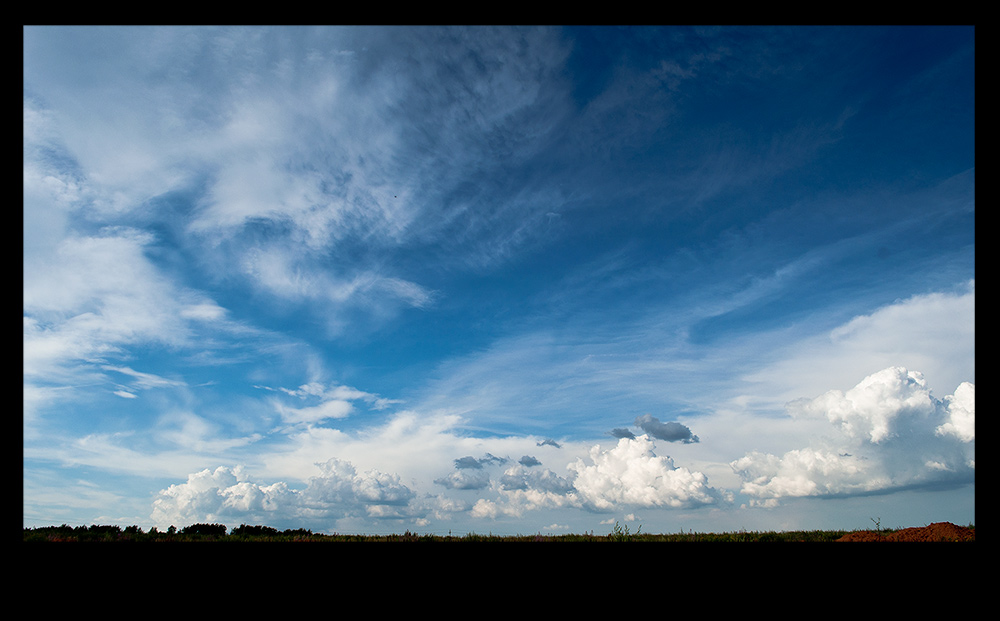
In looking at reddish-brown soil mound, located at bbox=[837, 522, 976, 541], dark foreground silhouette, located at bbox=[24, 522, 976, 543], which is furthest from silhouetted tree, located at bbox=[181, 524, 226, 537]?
reddish-brown soil mound, located at bbox=[837, 522, 976, 541]

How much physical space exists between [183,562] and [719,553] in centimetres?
295

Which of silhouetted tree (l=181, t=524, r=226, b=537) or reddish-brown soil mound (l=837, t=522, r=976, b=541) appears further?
silhouetted tree (l=181, t=524, r=226, b=537)

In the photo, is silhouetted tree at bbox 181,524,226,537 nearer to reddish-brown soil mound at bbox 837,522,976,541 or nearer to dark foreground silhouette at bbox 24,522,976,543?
dark foreground silhouette at bbox 24,522,976,543

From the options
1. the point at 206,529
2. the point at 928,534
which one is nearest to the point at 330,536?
the point at 206,529

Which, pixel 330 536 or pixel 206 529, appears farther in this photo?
pixel 206 529

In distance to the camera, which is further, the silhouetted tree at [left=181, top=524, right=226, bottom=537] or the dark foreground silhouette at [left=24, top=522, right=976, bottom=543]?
the silhouetted tree at [left=181, top=524, right=226, bottom=537]

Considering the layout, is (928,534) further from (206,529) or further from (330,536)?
(206,529)

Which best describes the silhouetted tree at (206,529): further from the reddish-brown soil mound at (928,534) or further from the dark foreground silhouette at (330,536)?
the reddish-brown soil mound at (928,534)

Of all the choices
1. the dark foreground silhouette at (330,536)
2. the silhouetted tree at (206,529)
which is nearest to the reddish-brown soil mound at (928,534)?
the dark foreground silhouette at (330,536)

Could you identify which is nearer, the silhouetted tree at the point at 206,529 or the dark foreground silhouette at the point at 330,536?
the dark foreground silhouette at the point at 330,536
